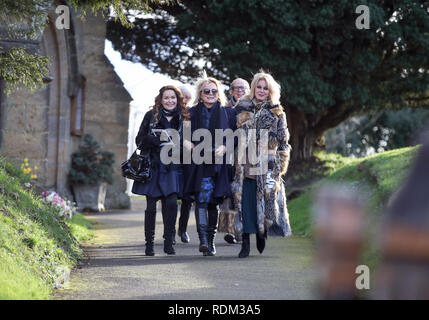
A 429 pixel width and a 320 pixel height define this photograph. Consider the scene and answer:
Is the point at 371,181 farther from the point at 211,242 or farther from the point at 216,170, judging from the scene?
the point at 211,242

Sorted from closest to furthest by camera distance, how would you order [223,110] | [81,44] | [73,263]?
[73,263] → [223,110] → [81,44]

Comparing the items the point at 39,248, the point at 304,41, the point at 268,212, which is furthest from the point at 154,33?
the point at 39,248

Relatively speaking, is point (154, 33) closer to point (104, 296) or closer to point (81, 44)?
point (81, 44)

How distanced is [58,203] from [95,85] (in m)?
9.27

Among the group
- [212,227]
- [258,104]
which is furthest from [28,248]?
[258,104]

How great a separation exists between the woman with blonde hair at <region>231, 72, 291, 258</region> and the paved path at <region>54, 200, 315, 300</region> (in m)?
0.35

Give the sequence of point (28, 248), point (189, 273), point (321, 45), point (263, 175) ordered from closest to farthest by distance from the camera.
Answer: point (28, 248), point (189, 273), point (263, 175), point (321, 45)

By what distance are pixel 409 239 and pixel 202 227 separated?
6.51 metres

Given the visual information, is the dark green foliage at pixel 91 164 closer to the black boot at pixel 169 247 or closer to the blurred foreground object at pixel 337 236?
the black boot at pixel 169 247

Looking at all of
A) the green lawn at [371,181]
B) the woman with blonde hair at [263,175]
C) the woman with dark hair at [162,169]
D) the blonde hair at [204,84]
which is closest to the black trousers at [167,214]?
the woman with dark hair at [162,169]

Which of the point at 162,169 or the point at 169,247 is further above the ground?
the point at 162,169

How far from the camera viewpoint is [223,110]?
7.54 metres

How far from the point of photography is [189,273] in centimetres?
574

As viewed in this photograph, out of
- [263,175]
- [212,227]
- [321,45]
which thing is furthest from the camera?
[321,45]
